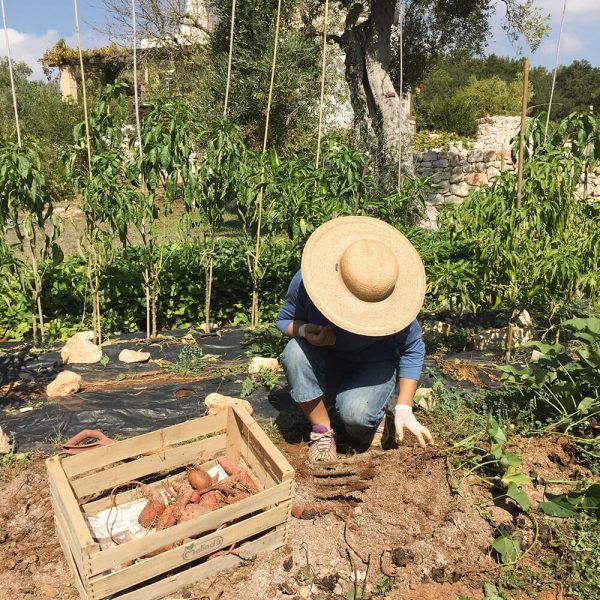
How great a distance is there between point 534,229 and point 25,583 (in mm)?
3571

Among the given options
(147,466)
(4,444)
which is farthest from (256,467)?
(4,444)

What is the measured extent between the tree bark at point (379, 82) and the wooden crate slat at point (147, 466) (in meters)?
7.71

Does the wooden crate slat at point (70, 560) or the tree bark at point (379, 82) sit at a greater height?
the tree bark at point (379, 82)

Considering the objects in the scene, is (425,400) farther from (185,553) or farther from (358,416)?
(185,553)

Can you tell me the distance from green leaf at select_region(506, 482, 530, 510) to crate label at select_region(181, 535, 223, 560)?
47.5 inches

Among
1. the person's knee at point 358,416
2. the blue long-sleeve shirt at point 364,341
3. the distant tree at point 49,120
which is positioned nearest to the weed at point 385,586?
the person's knee at point 358,416

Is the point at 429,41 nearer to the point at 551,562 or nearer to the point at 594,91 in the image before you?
the point at 551,562

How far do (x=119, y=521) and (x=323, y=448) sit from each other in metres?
1.01

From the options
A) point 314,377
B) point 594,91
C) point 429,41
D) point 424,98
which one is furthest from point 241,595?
point 594,91

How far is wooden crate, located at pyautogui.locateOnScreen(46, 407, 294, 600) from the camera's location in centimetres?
195

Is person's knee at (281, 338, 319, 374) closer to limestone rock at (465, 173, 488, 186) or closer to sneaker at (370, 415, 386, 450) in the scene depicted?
sneaker at (370, 415, 386, 450)

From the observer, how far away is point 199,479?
8.43 ft

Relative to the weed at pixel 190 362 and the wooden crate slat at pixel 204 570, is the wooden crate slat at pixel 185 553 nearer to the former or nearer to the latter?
the wooden crate slat at pixel 204 570

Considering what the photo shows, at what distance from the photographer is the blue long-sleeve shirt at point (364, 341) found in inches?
111
